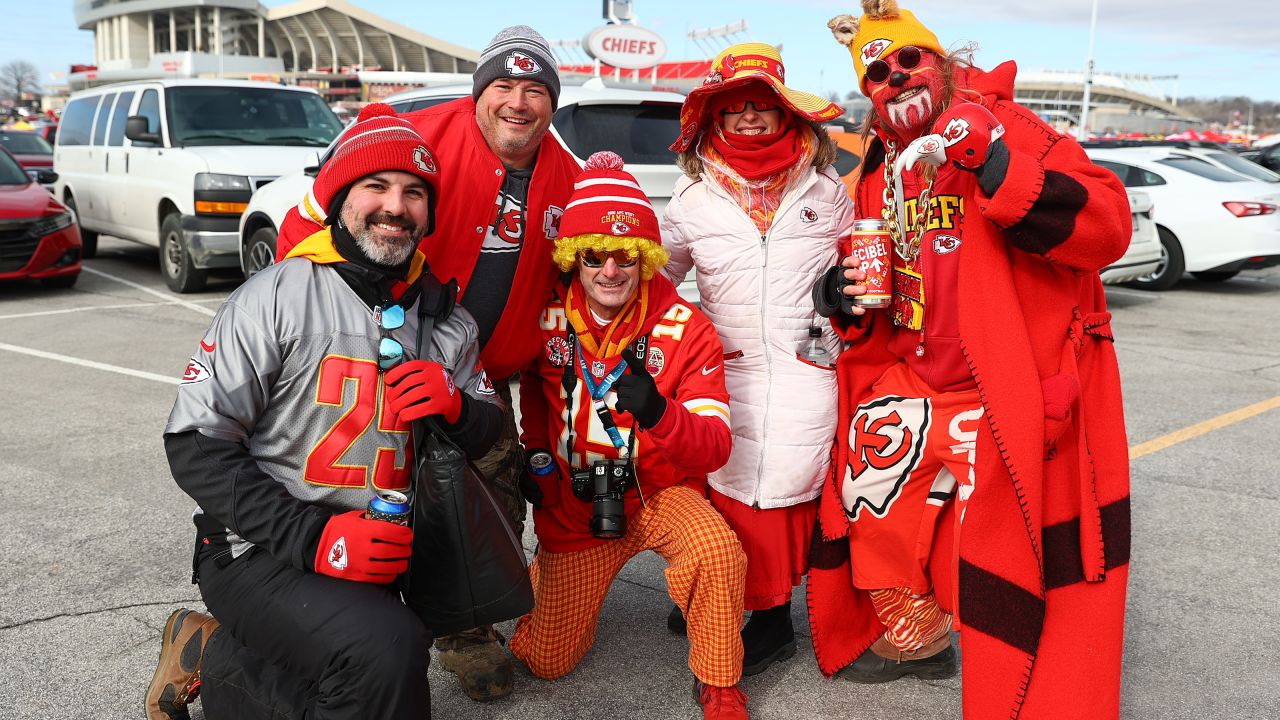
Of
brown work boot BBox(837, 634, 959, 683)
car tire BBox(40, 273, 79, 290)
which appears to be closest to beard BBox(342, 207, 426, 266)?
brown work boot BBox(837, 634, 959, 683)

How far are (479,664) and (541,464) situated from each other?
2.05 ft

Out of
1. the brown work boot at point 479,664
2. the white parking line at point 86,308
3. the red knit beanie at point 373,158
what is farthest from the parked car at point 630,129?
the white parking line at point 86,308

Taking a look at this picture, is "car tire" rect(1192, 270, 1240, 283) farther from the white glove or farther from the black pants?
the black pants

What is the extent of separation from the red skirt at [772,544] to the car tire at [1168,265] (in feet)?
30.7

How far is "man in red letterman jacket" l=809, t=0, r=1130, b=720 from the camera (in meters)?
2.40

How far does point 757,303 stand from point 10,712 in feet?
8.07

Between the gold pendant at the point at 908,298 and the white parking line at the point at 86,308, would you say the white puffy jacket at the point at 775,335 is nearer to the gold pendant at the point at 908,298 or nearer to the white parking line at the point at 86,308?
the gold pendant at the point at 908,298

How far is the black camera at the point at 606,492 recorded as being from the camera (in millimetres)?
2918

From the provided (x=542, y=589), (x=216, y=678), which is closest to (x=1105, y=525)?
(x=542, y=589)

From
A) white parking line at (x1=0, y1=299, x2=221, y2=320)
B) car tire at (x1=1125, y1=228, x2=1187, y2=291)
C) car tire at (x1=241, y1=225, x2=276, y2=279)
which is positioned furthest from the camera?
car tire at (x1=1125, y1=228, x2=1187, y2=291)

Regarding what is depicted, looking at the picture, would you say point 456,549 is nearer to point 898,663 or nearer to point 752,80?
point 898,663

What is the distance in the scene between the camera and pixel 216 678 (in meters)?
2.54

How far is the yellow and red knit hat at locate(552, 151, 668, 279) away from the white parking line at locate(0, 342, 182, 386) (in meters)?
4.47

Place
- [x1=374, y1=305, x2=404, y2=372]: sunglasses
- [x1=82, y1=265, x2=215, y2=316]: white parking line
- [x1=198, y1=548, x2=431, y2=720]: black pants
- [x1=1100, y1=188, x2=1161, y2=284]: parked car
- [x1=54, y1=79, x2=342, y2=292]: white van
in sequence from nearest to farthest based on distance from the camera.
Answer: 1. [x1=198, y1=548, x2=431, y2=720]: black pants
2. [x1=374, y1=305, x2=404, y2=372]: sunglasses
3. [x1=82, y1=265, x2=215, y2=316]: white parking line
4. [x1=54, y1=79, x2=342, y2=292]: white van
5. [x1=1100, y1=188, x2=1161, y2=284]: parked car
